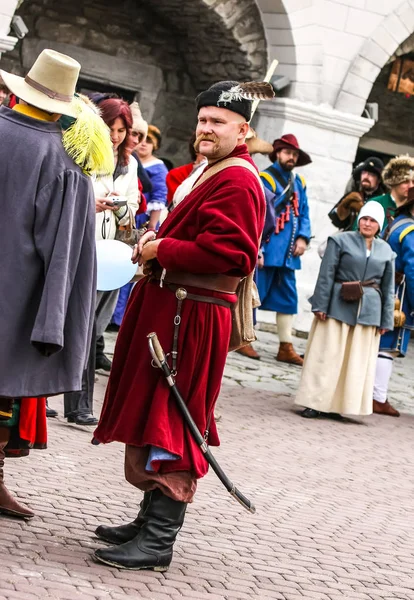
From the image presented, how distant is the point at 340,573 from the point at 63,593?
4.54 ft

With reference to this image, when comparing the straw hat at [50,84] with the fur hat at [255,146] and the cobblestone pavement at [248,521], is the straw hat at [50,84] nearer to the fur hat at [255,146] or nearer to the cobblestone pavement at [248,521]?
the cobblestone pavement at [248,521]

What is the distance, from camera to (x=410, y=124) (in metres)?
16.2

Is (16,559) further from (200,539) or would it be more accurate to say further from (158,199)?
(158,199)

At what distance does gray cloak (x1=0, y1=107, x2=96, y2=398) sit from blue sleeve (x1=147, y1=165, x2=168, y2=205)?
192 inches

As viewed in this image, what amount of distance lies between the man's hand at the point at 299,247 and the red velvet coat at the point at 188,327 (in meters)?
6.03

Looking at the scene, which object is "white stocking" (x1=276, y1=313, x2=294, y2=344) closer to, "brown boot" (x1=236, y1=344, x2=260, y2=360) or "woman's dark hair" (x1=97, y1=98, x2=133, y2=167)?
"brown boot" (x1=236, y1=344, x2=260, y2=360)

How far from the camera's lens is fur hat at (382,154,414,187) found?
9.25m

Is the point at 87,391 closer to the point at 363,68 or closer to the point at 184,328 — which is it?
the point at 184,328

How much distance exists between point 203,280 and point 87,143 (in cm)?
63

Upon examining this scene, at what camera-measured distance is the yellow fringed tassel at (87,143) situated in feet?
13.4

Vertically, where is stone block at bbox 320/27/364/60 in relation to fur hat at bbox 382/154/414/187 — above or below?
above

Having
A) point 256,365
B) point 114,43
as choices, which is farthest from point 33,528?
point 114,43

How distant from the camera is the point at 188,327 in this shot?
413cm

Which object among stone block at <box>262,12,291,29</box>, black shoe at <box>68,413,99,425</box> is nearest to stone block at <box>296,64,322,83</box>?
stone block at <box>262,12,291,29</box>
